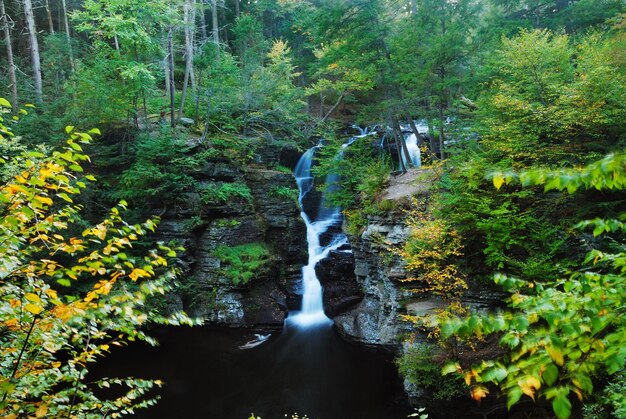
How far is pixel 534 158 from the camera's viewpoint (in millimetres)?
9312

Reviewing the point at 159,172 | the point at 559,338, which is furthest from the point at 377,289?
the point at 559,338

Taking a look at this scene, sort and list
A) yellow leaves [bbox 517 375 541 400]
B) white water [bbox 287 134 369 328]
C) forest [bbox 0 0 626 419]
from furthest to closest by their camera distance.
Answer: white water [bbox 287 134 369 328], forest [bbox 0 0 626 419], yellow leaves [bbox 517 375 541 400]

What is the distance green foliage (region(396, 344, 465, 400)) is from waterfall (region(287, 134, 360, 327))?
571 cm

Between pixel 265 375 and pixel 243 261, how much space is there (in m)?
4.71

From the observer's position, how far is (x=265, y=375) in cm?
1148

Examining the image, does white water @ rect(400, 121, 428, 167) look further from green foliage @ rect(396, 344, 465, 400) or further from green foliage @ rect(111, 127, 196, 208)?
green foliage @ rect(396, 344, 465, 400)

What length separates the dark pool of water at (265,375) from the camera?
9.91m

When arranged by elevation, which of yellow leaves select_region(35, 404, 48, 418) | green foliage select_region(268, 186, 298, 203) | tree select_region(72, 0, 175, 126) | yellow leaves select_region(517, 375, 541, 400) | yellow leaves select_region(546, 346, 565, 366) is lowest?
yellow leaves select_region(35, 404, 48, 418)

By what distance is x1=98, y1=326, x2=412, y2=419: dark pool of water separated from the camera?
9.91 m

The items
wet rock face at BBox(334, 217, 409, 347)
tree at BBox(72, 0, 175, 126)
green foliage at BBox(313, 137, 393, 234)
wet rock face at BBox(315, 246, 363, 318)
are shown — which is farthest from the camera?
wet rock face at BBox(315, 246, 363, 318)

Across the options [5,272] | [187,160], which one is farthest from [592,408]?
[187,160]

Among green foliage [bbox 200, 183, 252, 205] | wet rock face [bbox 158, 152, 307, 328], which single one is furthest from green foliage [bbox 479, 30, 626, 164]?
green foliage [bbox 200, 183, 252, 205]

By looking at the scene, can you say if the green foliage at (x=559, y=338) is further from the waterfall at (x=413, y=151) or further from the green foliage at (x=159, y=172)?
the waterfall at (x=413, y=151)

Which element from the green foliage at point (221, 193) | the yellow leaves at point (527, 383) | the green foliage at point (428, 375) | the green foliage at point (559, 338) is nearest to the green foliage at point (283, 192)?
the green foliage at point (221, 193)
